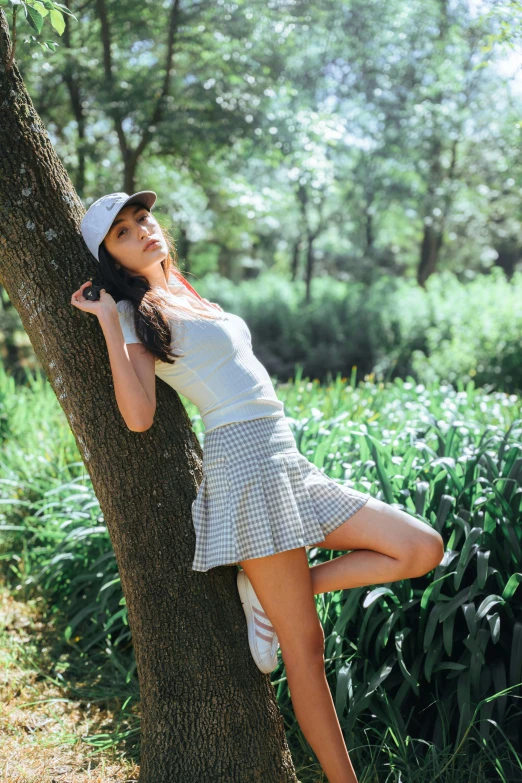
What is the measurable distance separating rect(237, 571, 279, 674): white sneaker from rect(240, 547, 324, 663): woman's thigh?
2.3 inches

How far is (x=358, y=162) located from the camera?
45.8 ft

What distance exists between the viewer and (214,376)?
2150 mm

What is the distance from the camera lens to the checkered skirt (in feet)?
6.60

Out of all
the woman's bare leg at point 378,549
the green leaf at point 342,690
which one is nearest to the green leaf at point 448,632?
the green leaf at point 342,690

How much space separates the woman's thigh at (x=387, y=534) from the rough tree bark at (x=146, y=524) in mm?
411

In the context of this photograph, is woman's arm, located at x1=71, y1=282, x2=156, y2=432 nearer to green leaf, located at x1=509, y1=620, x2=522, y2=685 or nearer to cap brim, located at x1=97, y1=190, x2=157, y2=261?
cap brim, located at x1=97, y1=190, x2=157, y2=261

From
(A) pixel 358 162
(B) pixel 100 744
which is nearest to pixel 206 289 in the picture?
(A) pixel 358 162

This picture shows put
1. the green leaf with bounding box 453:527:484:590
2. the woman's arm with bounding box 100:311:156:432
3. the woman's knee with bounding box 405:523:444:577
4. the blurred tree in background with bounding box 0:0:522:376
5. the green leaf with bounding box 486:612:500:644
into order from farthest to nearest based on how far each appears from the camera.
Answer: the blurred tree in background with bounding box 0:0:522:376
the green leaf with bounding box 453:527:484:590
the green leaf with bounding box 486:612:500:644
the woman's knee with bounding box 405:523:444:577
the woman's arm with bounding box 100:311:156:432

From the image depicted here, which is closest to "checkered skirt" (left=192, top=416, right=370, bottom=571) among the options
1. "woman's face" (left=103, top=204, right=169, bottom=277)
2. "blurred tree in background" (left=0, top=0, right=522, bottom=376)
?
"woman's face" (left=103, top=204, right=169, bottom=277)

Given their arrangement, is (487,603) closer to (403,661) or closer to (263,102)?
(403,661)

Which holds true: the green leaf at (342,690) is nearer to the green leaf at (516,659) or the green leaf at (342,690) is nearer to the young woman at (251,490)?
the young woman at (251,490)

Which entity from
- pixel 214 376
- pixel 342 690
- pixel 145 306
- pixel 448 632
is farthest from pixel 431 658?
pixel 145 306

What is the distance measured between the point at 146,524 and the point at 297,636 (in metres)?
0.55

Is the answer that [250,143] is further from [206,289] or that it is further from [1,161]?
[206,289]
